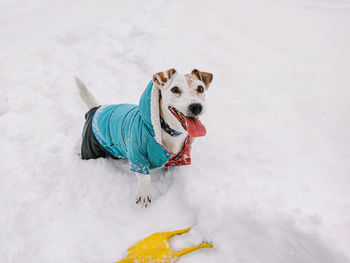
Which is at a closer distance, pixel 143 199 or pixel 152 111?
pixel 152 111

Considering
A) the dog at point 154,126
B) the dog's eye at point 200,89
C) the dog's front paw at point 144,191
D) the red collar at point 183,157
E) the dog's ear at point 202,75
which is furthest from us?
the red collar at point 183,157

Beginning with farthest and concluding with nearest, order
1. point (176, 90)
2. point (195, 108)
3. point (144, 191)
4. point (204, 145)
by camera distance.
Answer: point (204, 145) < point (144, 191) < point (176, 90) < point (195, 108)

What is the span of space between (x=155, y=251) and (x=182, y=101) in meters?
1.35

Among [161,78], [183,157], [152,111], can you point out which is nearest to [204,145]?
[183,157]

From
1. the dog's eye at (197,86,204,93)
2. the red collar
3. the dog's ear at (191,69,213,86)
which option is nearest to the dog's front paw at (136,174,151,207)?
the red collar

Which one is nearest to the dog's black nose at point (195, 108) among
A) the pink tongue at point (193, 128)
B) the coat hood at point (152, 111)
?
the pink tongue at point (193, 128)

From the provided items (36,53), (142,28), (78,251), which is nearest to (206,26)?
(142,28)

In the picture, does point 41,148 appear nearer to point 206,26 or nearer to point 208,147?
point 208,147

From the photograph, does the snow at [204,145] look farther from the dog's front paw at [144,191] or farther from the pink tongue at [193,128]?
the pink tongue at [193,128]

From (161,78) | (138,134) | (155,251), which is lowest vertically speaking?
(155,251)

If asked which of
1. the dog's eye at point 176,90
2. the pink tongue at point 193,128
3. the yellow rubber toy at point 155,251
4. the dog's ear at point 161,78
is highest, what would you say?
the dog's ear at point 161,78

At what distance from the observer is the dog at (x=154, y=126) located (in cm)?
193

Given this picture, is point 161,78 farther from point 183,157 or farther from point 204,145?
point 204,145

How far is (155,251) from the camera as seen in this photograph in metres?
1.89
